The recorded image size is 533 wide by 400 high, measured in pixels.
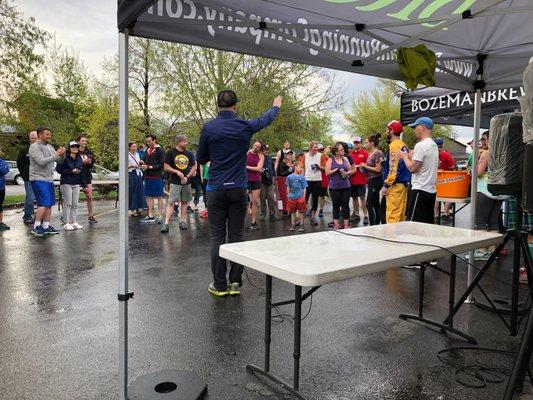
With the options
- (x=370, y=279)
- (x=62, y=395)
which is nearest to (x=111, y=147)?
(x=370, y=279)

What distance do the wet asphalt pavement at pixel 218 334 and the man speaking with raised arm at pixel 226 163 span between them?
0.74 metres

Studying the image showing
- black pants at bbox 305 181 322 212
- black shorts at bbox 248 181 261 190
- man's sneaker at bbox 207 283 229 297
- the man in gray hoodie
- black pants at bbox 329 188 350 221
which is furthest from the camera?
black pants at bbox 305 181 322 212

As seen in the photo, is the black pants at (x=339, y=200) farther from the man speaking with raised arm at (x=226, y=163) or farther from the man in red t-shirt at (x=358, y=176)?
the man speaking with raised arm at (x=226, y=163)

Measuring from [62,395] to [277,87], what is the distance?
61.8 feet

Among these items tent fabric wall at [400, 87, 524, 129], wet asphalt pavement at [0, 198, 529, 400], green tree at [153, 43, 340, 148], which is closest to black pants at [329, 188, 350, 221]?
tent fabric wall at [400, 87, 524, 129]

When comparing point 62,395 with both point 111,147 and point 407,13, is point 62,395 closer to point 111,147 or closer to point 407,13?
point 407,13

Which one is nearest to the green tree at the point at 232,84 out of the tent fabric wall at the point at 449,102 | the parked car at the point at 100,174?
the parked car at the point at 100,174

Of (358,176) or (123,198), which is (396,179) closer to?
(358,176)

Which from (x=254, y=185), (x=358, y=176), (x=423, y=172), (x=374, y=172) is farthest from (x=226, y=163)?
(x=358, y=176)

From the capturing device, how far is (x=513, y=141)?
3164 millimetres

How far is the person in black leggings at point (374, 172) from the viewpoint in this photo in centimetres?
778

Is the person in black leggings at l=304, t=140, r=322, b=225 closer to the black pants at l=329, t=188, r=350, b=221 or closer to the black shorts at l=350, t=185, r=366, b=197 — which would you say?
the black shorts at l=350, t=185, r=366, b=197

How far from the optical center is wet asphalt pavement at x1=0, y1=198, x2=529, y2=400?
2805 mm

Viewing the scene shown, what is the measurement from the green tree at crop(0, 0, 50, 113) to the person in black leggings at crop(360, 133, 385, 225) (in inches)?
666
